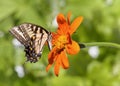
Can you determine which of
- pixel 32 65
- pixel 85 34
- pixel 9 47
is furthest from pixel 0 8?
pixel 85 34

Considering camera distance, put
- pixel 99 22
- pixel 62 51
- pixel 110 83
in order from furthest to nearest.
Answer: pixel 99 22
pixel 110 83
pixel 62 51

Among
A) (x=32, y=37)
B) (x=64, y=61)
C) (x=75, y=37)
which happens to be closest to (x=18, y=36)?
(x=32, y=37)

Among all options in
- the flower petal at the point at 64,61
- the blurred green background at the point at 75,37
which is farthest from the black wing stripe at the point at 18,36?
the blurred green background at the point at 75,37

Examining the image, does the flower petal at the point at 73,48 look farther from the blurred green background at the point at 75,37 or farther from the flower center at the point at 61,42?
the blurred green background at the point at 75,37

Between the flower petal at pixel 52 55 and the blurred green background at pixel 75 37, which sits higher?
the flower petal at pixel 52 55

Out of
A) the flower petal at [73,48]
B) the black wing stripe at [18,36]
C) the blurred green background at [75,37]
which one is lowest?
the blurred green background at [75,37]

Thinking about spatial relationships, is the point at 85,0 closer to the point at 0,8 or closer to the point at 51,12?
the point at 51,12
